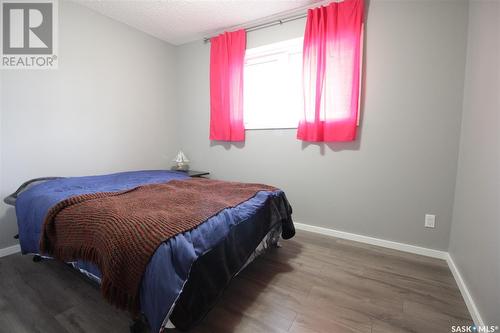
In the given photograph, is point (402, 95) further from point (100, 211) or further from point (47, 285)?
point (47, 285)

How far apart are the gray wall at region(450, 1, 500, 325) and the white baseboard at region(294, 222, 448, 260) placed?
151mm

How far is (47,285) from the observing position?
149 centimetres

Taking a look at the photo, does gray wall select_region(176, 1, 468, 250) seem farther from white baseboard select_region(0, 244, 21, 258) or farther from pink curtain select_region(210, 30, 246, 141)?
white baseboard select_region(0, 244, 21, 258)

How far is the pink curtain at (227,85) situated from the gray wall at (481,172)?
211 centimetres

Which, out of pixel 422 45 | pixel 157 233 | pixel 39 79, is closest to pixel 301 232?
pixel 157 233

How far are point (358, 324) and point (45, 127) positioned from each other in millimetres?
3025

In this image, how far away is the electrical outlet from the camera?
1944mm

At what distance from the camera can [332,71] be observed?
2.23 metres

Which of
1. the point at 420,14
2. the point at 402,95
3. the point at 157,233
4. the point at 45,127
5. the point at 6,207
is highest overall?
the point at 420,14
